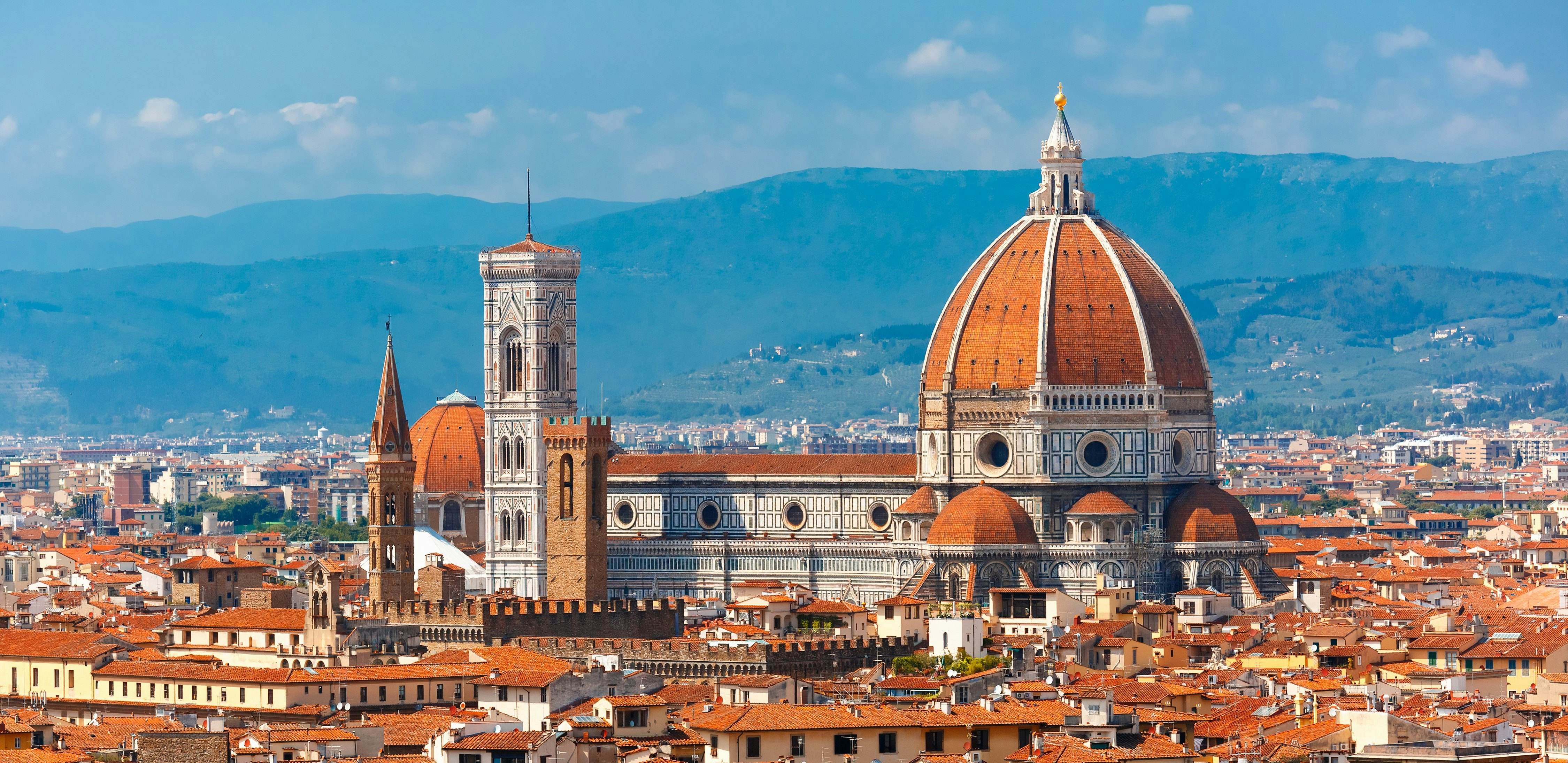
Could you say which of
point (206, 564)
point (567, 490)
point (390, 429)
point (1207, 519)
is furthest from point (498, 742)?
point (1207, 519)

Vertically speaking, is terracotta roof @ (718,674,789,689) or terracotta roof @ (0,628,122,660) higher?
terracotta roof @ (0,628,122,660)

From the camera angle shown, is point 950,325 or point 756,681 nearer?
point 756,681

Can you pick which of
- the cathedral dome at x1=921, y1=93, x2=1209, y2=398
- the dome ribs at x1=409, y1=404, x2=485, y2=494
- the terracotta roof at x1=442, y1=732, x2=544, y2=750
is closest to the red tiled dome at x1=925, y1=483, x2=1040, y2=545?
the cathedral dome at x1=921, y1=93, x2=1209, y2=398

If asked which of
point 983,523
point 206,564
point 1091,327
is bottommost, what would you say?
point 206,564

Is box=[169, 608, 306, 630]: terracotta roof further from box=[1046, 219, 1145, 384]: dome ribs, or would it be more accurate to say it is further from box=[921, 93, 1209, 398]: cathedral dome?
box=[1046, 219, 1145, 384]: dome ribs

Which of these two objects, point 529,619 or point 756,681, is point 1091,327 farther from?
point 756,681
